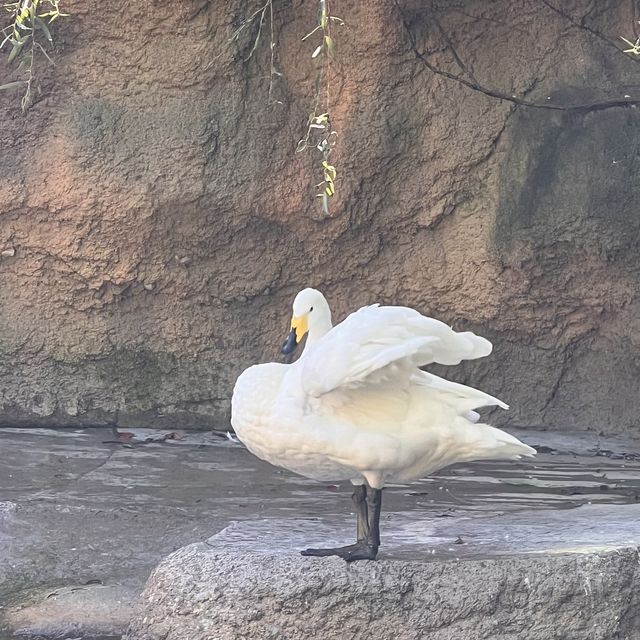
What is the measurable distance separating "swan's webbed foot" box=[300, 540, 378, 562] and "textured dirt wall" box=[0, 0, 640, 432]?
9.89 feet

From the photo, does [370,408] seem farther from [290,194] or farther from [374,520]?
[290,194]

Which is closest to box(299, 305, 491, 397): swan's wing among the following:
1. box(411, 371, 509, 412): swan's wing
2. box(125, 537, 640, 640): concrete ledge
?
box(411, 371, 509, 412): swan's wing

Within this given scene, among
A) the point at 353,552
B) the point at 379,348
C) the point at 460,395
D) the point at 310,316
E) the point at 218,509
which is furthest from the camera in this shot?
the point at 218,509

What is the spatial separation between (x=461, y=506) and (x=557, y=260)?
1.90 m

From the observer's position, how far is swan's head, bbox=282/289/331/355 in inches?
168

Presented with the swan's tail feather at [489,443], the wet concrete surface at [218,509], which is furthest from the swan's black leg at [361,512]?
the swan's tail feather at [489,443]

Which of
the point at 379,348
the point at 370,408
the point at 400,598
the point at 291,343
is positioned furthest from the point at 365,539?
the point at 291,343

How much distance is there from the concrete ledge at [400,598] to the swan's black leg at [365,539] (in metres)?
0.09

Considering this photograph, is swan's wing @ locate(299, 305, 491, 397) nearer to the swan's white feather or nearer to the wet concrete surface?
the swan's white feather

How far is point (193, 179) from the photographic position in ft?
21.1

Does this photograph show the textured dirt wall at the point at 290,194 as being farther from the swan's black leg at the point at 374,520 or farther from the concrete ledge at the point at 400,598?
the concrete ledge at the point at 400,598

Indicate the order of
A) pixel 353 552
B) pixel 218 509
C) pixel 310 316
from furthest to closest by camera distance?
pixel 218 509 < pixel 310 316 < pixel 353 552

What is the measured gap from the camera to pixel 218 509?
505cm

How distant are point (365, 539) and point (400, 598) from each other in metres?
0.28
